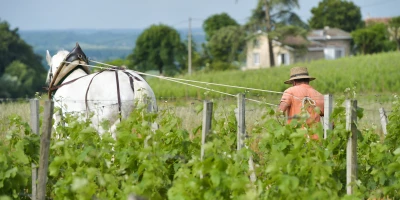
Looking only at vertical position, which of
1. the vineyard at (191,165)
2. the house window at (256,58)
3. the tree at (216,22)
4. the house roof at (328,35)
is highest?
the tree at (216,22)

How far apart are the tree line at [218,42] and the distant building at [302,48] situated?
126 cm

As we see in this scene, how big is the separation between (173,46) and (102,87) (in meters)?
97.1

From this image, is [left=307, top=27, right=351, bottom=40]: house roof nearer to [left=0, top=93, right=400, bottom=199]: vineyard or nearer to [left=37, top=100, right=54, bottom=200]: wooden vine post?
[left=0, top=93, right=400, bottom=199]: vineyard

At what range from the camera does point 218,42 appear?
6238 centimetres

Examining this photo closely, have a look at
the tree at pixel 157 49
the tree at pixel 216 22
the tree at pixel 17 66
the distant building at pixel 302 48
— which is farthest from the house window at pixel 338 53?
the tree at pixel 17 66

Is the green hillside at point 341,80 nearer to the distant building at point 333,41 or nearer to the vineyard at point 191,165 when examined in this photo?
the vineyard at point 191,165

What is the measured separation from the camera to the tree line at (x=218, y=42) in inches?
2437

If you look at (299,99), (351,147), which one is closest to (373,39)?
(299,99)

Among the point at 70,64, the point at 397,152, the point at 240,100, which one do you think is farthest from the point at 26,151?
the point at 70,64

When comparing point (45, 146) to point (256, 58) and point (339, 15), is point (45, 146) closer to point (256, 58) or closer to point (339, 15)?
point (256, 58)

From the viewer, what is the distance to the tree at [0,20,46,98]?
235ft

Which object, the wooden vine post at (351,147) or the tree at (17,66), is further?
the tree at (17,66)

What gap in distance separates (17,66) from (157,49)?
103ft

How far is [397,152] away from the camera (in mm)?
6883
